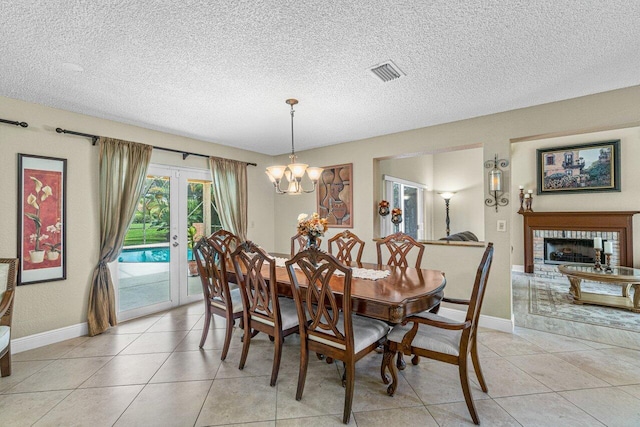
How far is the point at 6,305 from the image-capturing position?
2357 millimetres

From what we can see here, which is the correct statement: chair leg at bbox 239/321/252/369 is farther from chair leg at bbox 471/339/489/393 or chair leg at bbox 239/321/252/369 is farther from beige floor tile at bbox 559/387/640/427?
beige floor tile at bbox 559/387/640/427

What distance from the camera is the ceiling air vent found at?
2.25m

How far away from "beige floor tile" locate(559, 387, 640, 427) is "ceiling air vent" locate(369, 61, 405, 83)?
9.01 feet

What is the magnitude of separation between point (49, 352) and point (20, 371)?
0.37 meters

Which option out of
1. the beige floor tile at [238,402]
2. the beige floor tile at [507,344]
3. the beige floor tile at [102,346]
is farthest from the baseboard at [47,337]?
the beige floor tile at [507,344]

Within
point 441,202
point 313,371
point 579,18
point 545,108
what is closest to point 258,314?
point 313,371

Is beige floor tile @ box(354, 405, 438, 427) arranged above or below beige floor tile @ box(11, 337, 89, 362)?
below

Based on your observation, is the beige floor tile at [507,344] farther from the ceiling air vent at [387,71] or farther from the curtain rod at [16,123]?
the curtain rod at [16,123]

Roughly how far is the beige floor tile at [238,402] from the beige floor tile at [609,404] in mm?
2122

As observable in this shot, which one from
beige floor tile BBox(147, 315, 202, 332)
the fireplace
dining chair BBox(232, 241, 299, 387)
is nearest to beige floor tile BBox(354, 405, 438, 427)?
dining chair BBox(232, 241, 299, 387)

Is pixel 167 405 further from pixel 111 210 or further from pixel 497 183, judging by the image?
pixel 497 183

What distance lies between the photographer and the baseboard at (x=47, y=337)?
112 inches

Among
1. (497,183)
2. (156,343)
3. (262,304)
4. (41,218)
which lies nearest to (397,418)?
(262,304)

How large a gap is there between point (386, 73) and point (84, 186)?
3.48m
